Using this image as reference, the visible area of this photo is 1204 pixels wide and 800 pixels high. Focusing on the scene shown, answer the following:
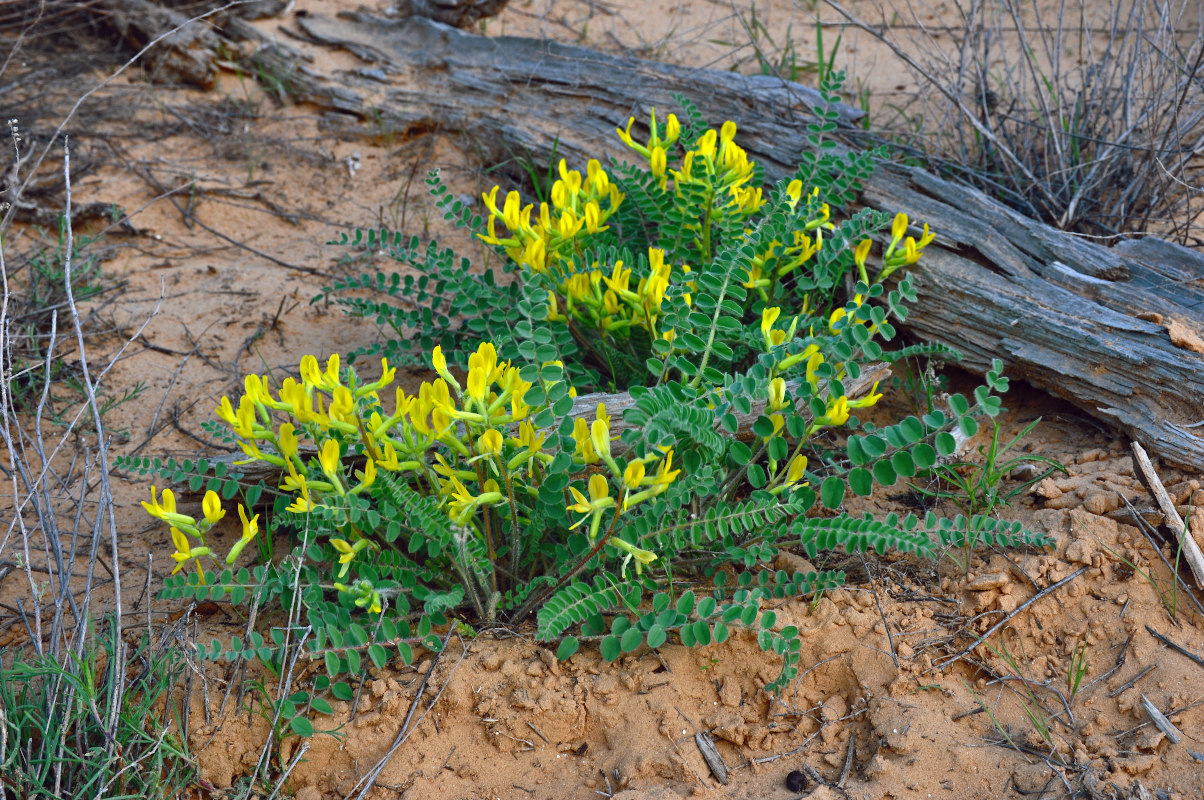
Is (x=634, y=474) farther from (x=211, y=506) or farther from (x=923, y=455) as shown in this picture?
(x=211, y=506)

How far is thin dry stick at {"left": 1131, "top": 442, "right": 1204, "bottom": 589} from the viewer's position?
195 centimetres

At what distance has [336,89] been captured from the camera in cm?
447

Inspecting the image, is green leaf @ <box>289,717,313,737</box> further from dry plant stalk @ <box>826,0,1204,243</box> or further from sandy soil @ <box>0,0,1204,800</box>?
dry plant stalk @ <box>826,0,1204,243</box>

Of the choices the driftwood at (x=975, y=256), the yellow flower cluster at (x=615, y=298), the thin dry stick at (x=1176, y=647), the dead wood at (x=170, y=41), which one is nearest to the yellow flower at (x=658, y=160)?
the yellow flower cluster at (x=615, y=298)

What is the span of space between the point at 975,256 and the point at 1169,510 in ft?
3.07

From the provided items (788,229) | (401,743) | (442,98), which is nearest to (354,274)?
(442,98)

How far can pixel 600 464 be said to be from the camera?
2.09 metres

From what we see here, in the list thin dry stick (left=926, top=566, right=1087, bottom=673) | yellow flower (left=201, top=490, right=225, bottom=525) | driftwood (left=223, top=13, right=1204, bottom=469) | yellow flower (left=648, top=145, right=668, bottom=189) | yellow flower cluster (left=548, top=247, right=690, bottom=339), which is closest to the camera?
yellow flower (left=201, top=490, right=225, bottom=525)

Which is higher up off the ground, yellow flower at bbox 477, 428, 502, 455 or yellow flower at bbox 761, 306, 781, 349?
yellow flower at bbox 761, 306, 781, 349

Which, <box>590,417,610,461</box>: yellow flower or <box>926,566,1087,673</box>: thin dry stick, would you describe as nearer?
<box>590,417,610,461</box>: yellow flower

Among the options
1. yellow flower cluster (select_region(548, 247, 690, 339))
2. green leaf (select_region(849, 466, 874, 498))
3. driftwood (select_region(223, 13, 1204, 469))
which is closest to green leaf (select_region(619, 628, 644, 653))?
green leaf (select_region(849, 466, 874, 498))

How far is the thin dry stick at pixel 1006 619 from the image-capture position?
189 centimetres

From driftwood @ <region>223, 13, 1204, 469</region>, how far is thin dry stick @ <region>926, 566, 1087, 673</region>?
0.48 metres

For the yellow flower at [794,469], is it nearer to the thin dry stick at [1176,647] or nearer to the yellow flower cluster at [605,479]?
the yellow flower cluster at [605,479]
